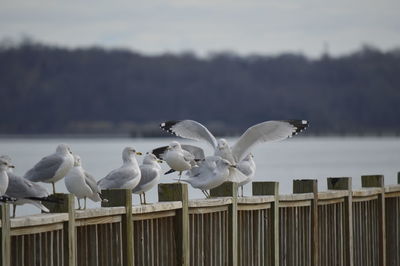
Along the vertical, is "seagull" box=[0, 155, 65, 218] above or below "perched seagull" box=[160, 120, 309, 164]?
below

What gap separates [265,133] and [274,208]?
154 inches

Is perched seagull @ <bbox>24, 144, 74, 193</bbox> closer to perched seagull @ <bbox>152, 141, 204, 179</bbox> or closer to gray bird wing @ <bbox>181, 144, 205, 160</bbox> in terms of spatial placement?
perched seagull @ <bbox>152, 141, 204, 179</bbox>

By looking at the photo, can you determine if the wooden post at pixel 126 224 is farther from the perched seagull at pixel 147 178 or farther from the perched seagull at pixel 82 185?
the perched seagull at pixel 147 178

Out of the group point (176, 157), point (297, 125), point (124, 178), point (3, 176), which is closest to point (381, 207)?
point (176, 157)

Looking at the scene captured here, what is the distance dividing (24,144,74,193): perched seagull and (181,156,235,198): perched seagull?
49.0 inches

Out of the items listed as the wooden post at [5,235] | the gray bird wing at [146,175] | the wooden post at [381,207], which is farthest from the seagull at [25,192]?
the wooden post at [381,207]

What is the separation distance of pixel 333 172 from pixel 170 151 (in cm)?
3669

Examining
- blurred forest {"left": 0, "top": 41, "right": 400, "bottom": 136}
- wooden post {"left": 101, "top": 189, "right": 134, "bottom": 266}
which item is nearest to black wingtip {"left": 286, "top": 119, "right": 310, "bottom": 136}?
wooden post {"left": 101, "top": 189, "right": 134, "bottom": 266}

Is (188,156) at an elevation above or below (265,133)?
below

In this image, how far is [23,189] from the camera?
302 inches

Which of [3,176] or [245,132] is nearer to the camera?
[3,176]

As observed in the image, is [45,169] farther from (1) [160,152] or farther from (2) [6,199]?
(1) [160,152]

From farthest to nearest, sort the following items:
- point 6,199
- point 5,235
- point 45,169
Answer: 1. point 45,169
2. point 6,199
3. point 5,235

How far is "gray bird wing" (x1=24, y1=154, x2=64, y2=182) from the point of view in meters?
9.22
